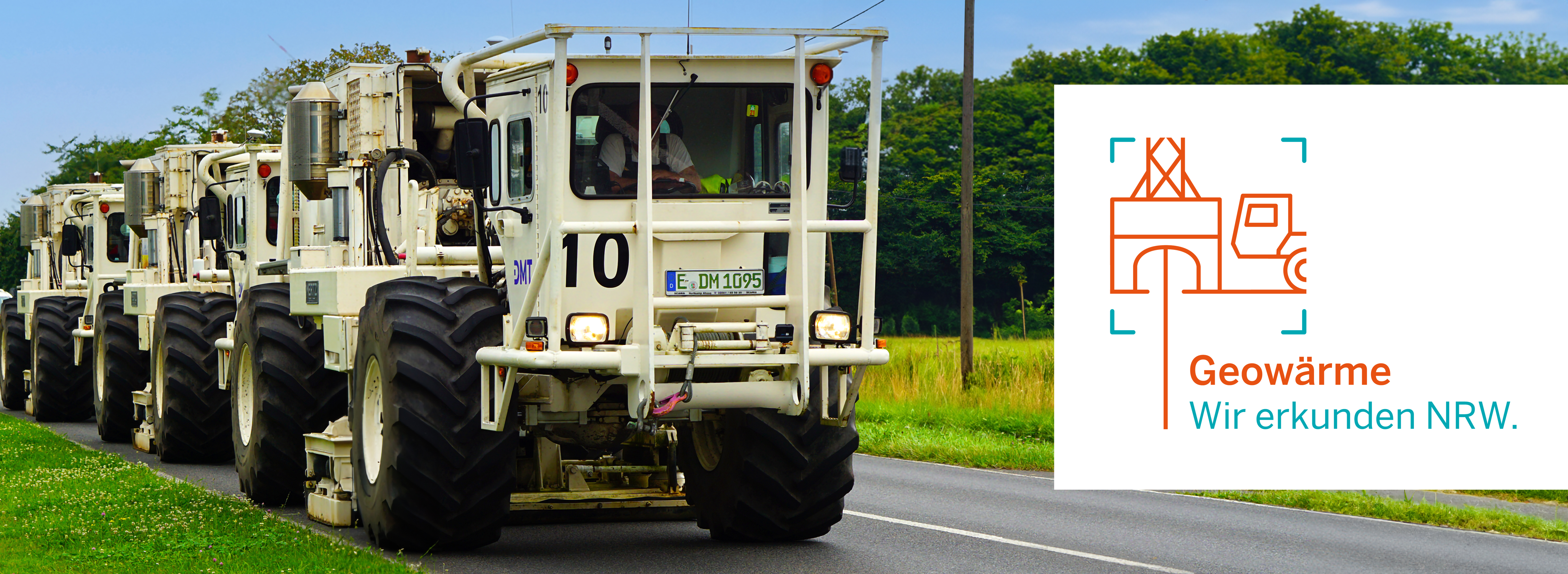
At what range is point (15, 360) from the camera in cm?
2622

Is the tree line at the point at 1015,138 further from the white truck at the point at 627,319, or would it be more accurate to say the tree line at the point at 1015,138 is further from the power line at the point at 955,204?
the white truck at the point at 627,319

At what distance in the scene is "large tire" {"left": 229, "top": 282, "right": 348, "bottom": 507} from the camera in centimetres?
1358

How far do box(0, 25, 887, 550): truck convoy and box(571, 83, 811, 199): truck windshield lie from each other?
0.01m

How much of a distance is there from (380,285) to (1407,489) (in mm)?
9770

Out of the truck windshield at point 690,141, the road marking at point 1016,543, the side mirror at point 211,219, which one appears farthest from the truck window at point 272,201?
the truck windshield at point 690,141

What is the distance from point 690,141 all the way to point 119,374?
1164cm

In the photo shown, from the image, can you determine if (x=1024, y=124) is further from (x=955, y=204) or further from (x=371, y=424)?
(x=371, y=424)

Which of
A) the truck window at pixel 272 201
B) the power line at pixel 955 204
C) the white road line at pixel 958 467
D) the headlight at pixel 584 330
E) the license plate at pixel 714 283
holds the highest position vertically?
the power line at pixel 955 204

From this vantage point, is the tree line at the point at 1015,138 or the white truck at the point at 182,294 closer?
the white truck at the point at 182,294

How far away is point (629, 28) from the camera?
9641 millimetres

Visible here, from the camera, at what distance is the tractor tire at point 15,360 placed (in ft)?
85.4

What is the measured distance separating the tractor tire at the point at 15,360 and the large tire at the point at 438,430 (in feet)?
57.4

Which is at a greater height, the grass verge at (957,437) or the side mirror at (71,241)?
the side mirror at (71,241)

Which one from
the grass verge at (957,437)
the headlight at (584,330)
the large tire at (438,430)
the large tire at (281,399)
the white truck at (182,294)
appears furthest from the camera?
the grass verge at (957,437)
